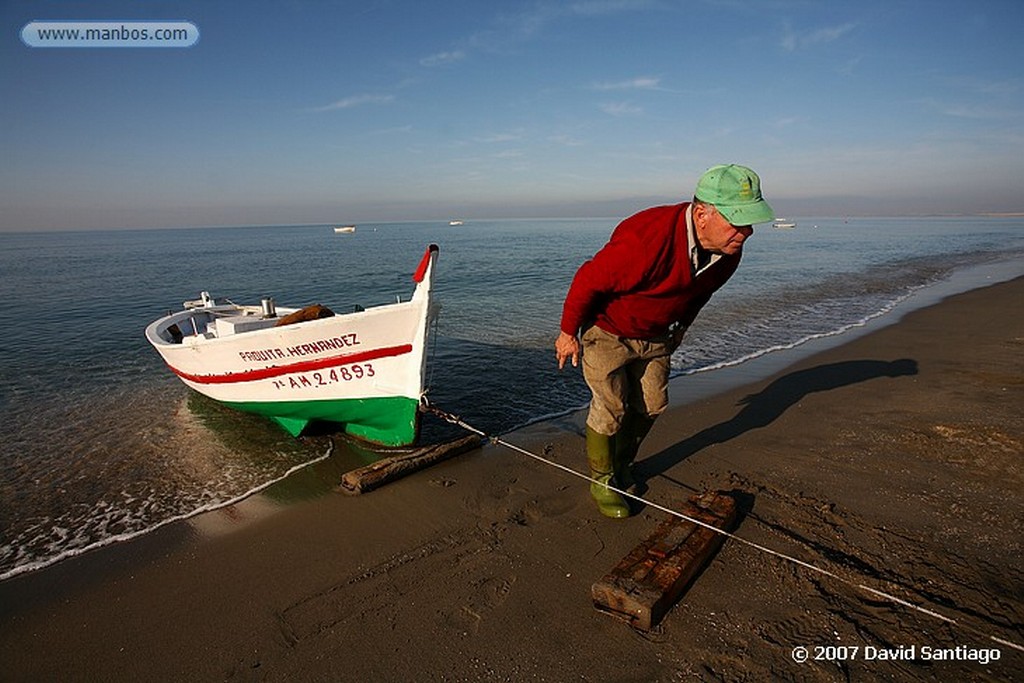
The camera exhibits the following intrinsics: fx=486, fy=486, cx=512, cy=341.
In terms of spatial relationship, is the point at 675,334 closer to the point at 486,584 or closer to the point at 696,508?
the point at 696,508

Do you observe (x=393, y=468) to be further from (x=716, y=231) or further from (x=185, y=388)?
(x=185, y=388)

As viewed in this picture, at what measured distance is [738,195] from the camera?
109 inches

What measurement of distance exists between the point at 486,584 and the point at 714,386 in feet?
18.3

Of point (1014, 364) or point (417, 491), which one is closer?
point (417, 491)

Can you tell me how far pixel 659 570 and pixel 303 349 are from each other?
4.51 m

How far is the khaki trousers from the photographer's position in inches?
145

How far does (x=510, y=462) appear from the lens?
5.33 meters

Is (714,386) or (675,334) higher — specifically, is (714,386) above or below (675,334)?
below

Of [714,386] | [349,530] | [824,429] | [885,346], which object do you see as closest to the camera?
[349,530]

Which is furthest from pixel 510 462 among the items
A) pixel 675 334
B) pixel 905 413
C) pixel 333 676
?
pixel 905 413

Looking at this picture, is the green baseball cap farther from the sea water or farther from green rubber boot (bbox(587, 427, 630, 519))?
the sea water

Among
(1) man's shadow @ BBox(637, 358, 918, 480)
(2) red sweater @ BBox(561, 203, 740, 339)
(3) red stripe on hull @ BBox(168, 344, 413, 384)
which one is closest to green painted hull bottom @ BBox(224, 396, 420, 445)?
(3) red stripe on hull @ BBox(168, 344, 413, 384)

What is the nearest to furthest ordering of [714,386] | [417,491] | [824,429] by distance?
[417,491], [824,429], [714,386]

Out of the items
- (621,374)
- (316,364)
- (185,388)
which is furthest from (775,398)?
(185,388)
